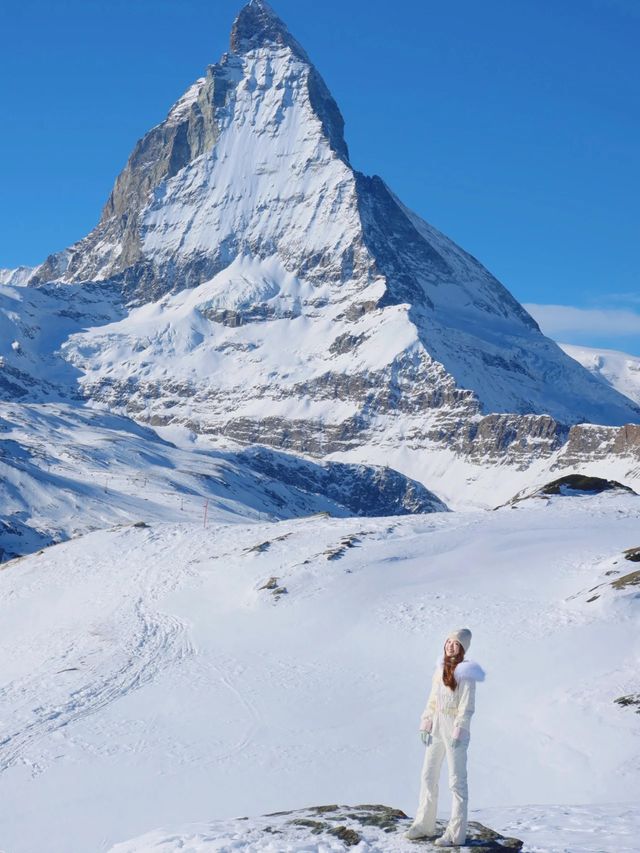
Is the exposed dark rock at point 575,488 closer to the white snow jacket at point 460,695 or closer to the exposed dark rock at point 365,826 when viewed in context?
the exposed dark rock at point 365,826

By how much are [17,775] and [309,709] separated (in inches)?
316

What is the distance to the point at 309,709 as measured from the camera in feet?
101

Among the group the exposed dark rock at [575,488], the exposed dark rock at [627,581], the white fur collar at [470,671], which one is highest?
the exposed dark rock at [575,488]

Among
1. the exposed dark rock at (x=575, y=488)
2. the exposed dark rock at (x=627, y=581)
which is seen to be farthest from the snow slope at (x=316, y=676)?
the exposed dark rock at (x=575, y=488)

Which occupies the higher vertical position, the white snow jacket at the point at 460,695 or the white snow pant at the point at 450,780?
the white snow jacket at the point at 460,695

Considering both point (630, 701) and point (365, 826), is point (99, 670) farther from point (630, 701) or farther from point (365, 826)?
point (365, 826)

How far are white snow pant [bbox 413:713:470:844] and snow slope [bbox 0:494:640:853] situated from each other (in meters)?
1.26

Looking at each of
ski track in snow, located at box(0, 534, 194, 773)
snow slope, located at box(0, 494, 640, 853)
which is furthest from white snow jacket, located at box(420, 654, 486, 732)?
ski track in snow, located at box(0, 534, 194, 773)

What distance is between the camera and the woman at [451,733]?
50.5 ft

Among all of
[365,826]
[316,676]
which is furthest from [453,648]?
[316,676]

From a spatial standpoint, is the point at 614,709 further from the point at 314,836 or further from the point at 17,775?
the point at 17,775

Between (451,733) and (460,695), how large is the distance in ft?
1.80

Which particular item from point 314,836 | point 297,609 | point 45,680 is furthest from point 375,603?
point 314,836

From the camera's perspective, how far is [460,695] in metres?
15.6
